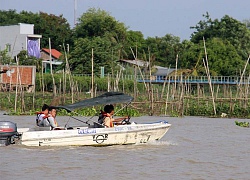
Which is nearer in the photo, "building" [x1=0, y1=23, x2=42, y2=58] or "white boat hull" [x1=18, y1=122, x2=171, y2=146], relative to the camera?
"white boat hull" [x1=18, y1=122, x2=171, y2=146]

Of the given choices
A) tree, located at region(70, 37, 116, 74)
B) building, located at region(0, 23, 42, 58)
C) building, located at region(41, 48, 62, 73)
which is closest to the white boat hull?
tree, located at region(70, 37, 116, 74)

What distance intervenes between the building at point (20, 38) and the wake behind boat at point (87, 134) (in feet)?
119

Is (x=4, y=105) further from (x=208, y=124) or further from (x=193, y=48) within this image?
(x=193, y=48)

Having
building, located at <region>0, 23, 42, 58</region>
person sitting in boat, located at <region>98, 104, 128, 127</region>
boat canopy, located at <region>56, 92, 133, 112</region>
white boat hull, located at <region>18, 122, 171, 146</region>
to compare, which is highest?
building, located at <region>0, 23, 42, 58</region>

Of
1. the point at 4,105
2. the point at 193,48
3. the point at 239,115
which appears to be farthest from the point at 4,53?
the point at 239,115

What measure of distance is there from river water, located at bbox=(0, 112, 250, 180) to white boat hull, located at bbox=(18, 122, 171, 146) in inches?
5.8

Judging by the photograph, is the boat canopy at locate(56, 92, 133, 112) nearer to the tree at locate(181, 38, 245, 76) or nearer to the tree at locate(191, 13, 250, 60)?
the tree at locate(181, 38, 245, 76)

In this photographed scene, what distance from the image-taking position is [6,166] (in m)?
11.2

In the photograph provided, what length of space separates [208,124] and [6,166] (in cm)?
1037

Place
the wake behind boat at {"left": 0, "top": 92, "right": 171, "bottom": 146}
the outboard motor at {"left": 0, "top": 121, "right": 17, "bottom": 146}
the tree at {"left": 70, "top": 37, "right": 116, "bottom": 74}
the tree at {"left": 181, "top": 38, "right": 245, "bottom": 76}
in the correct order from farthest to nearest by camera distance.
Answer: the tree at {"left": 181, "top": 38, "right": 245, "bottom": 76} < the tree at {"left": 70, "top": 37, "right": 116, "bottom": 74} < the wake behind boat at {"left": 0, "top": 92, "right": 171, "bottom": 146} < the outboard motor at {"left": 0, "top": 121, "right": 17, "bottom": 146}

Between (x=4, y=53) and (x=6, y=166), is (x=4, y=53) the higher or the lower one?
the higher one

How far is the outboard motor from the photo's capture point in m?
12.2

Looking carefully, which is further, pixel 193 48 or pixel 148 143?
pixel 193 48

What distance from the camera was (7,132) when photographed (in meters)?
12.2
